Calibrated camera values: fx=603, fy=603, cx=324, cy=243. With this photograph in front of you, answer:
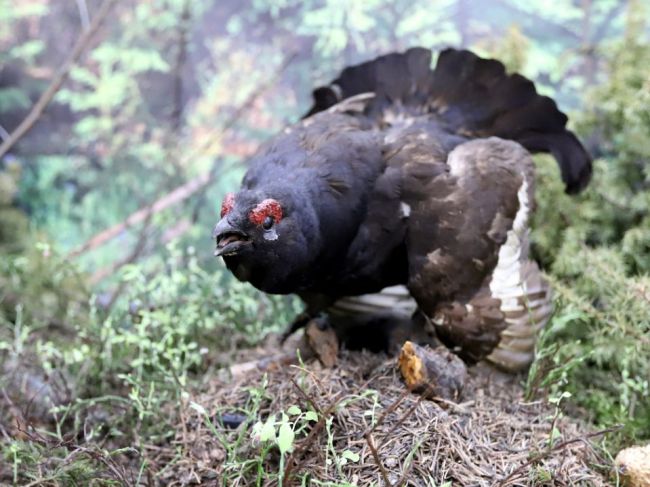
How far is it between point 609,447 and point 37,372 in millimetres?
2308

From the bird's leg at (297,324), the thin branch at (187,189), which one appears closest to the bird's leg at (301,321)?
the bird's leg at (297,324)

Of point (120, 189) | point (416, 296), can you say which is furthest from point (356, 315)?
point (120, 189)

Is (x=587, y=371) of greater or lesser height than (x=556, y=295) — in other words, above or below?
below

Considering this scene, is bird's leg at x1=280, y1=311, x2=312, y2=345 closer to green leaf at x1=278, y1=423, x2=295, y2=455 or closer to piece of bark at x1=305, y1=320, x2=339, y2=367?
piece of bark at x1=305, y1=320, x2=339, y2=367

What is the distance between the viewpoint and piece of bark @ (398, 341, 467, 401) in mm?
1898

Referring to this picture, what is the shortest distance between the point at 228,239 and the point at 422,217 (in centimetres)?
80

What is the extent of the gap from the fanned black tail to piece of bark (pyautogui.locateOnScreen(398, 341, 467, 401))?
1139mm

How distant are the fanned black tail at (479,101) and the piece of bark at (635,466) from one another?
1.35 metres

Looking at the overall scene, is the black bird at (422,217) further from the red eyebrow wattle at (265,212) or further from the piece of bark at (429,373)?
the piece of bark at (429,373)

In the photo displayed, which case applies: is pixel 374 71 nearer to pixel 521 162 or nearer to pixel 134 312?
pixel 521 162

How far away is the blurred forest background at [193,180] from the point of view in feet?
7.78

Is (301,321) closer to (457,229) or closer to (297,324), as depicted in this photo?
(297,324)

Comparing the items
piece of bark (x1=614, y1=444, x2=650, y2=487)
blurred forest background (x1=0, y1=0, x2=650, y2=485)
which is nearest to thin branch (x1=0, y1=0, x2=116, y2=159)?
blurred forest background (x1=0, y1=0, x2=650, y2=485)

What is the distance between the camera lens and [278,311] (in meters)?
3.27
